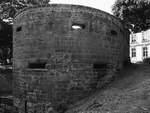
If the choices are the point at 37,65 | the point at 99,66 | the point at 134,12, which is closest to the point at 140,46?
the point at 134,12

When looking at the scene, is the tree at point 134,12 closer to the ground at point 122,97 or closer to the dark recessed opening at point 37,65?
the ground at point 122,97

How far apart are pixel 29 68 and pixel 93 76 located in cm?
366

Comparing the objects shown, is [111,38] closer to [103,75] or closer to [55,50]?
[103,75]

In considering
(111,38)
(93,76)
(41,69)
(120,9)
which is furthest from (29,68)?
(120,9)

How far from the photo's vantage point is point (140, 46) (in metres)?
19.8

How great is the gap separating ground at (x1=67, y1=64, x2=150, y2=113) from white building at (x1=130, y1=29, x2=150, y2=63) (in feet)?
28.2

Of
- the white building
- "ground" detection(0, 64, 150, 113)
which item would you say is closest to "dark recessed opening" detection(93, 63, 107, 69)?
"ground" detection(0, 64, 150, 113)

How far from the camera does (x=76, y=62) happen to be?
9719mm

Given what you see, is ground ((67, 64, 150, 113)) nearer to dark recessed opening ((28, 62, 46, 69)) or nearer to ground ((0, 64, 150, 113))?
ground ((0, 64, 150, 113))

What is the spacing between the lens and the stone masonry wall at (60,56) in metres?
9.62

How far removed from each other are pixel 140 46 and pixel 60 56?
12937 millimetres

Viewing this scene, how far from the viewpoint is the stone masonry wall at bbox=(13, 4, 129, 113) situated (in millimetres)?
9617

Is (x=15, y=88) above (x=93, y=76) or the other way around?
the other way around

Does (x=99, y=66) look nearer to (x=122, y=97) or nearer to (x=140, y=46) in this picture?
(x=122, y=97)
